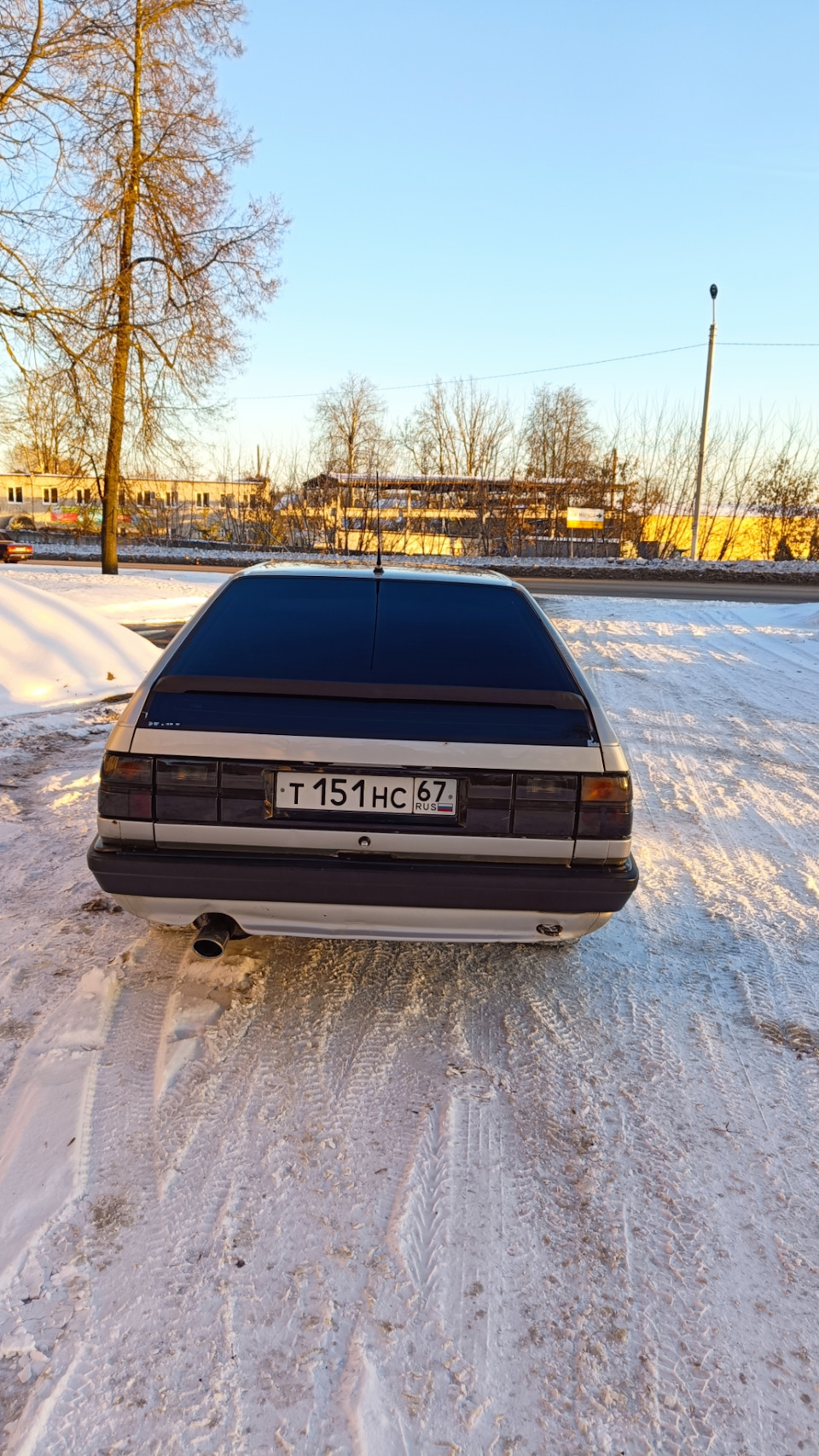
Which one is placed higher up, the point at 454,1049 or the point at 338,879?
the point at 338,879

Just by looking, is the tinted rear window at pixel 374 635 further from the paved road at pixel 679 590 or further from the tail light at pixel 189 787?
the paved road at pixel 679 590

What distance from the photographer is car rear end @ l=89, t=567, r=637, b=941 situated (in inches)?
103

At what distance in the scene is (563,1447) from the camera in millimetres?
1549

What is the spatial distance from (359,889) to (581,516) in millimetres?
31921

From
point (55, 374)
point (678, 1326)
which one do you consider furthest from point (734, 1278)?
point (55, 374)

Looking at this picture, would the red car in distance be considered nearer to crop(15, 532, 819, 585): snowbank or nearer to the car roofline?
crop(15, 532, 819, 585): snowbank

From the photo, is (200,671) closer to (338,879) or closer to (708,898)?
(338,879)

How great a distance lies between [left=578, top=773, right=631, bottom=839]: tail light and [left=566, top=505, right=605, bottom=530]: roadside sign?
31.1 metres

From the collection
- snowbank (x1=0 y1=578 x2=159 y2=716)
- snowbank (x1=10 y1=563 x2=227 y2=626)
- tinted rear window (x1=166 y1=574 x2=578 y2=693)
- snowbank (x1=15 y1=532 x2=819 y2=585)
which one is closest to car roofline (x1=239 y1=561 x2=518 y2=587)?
tinted rear window (x1=166 y1=574 x2=578 y2=693)

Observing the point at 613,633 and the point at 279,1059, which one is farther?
the point at 613,633

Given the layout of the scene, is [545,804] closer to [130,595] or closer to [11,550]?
[130,595]

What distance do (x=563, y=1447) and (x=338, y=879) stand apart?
4.64 feet

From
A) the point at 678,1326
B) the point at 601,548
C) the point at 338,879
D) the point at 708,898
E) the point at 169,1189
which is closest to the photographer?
the point at 678,1326

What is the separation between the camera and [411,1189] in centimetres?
216
